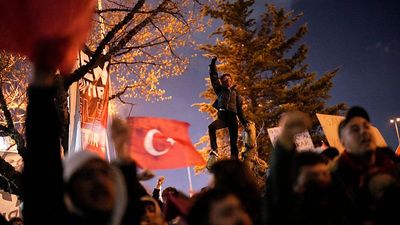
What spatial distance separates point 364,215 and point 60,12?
224 centimetres

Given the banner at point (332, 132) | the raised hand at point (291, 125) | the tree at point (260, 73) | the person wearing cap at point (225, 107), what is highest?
the tree at point (260, 73)

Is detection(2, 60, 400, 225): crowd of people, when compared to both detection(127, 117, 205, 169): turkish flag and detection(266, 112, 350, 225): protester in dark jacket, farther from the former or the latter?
detection(127, 117, 205, 169): turkish flag

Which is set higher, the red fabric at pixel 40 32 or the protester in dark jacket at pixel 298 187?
the red fabric at pixel 40 32

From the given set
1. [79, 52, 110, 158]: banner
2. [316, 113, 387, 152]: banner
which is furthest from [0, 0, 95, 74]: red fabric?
[79, 52, 110, 158]: banner

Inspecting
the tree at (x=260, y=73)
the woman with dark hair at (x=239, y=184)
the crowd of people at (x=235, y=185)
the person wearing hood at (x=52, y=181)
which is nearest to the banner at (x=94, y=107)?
the woman with dark hair at (x=239, y=184)

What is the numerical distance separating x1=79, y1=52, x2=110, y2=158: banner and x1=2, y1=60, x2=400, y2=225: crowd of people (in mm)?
5483

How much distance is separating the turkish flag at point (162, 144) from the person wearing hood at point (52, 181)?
2626 mm

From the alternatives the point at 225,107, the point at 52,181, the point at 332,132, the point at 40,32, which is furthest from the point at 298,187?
the point at 225,107

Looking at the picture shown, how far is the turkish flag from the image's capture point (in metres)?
5.38

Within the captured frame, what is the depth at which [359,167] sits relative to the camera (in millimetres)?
3000

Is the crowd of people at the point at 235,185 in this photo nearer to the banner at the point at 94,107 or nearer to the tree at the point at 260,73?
the banner at the point at 94,107

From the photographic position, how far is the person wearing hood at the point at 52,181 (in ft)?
8.02

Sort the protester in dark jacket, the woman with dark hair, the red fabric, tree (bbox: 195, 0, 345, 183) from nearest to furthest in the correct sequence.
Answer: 1. the red fabric
2. the protester in dark jacket
3. the woman with dark hair
4. tree (bbox: 195, 0, 345, 183)

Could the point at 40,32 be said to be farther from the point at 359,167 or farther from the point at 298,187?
the point at 359,167
